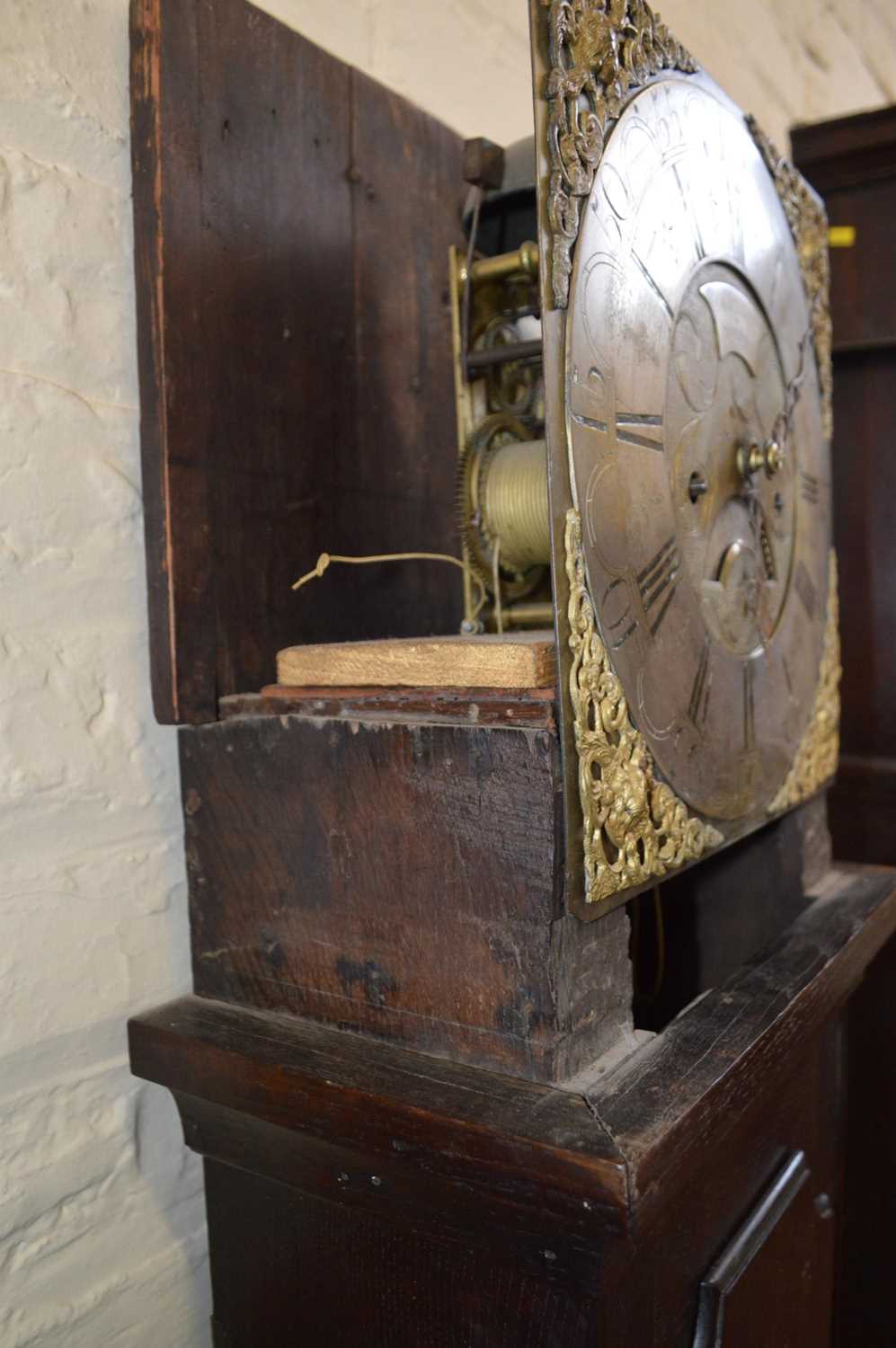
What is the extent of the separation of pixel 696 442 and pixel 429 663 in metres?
0.34

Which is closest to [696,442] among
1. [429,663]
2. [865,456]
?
[429,663]

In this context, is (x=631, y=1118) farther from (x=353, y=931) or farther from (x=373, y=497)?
(x=373, y=497)

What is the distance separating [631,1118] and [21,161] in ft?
2.84

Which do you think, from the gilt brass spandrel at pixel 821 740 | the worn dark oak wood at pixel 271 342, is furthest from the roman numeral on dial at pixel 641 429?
the gilt brass spandrel at pixel 821 740

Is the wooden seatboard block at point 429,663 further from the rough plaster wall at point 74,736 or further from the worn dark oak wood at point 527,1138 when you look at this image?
the worn dark oak wood at point 527,1138

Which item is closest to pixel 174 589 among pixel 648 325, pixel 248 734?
pixel 248 734

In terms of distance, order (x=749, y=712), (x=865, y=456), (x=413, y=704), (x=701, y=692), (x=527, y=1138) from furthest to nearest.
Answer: (x=865, y=456) < (x=749, y=712) < (x=701, y=692) < (x=413, y=704) < (x=527, y=1138)

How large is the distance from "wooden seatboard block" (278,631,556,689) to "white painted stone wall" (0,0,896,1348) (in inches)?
6.3

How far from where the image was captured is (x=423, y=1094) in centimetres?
80

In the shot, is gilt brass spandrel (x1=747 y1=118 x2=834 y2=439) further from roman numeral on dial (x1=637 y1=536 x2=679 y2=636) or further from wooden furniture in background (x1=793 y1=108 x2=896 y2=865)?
roman numeral on dial (x1=637 y1=536 x2=679 y2=636)

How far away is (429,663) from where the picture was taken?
865 mm

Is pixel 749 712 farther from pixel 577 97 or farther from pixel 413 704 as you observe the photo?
pixel 577 97

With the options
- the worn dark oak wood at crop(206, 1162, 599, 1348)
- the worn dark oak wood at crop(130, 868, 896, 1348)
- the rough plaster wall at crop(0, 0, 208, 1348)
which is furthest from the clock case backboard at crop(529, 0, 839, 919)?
the rough plaster wall at crop(0, 0, 208, 1348)

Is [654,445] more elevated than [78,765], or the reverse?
[654,445]
